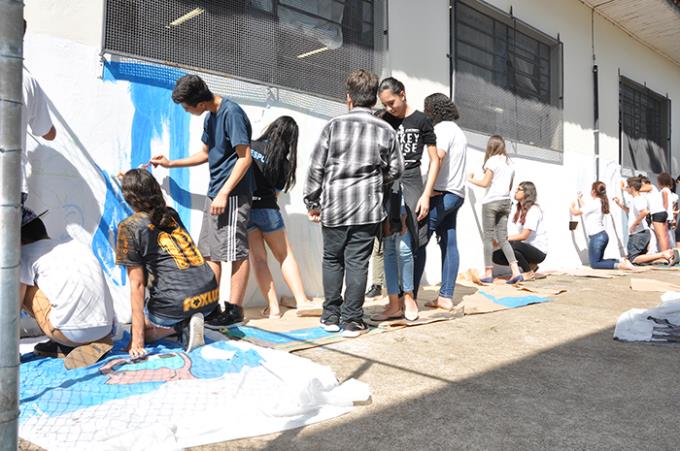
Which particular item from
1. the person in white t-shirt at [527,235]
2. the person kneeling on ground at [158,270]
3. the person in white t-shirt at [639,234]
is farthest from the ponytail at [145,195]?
the person in white t-shirt at [639,234]

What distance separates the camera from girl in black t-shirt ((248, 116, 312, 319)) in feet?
11.4

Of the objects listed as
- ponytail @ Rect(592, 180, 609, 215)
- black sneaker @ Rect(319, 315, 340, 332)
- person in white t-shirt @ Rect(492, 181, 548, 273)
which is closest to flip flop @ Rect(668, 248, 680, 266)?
ponytail @ Rect(592, 180, 609, 215)

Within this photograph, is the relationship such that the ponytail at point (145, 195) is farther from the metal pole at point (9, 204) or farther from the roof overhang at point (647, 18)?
the roof overhang at point (647, 18)

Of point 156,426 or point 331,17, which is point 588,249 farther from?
point 156,426

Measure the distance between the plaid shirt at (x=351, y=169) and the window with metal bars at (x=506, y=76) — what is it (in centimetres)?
313

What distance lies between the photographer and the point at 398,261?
3.35 metres

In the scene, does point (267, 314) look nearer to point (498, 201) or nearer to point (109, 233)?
point (109, 233)

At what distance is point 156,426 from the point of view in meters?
1.57

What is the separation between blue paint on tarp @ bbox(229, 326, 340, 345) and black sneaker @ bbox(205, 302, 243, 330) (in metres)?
0.07

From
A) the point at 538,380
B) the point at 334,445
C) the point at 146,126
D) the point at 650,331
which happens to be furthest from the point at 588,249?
the point at 334,445

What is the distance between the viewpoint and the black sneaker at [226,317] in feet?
9.80

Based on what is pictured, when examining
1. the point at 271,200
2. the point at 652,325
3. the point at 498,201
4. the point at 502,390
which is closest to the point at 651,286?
the point at 498,201

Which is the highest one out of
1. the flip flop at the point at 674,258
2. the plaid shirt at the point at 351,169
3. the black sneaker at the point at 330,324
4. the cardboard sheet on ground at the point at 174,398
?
the plaid shirt at the point at 351,169

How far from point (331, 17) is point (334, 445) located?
12.7 feet
